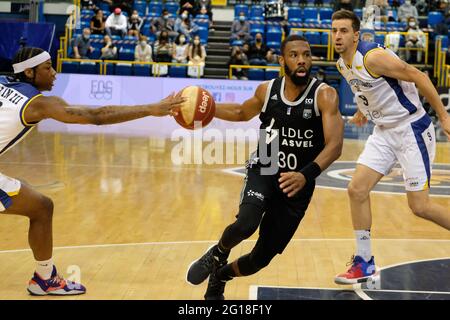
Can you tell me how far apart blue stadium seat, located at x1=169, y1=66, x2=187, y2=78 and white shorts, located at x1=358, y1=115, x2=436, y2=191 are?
649 inches

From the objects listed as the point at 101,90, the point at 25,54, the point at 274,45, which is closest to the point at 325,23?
the point at 274,45

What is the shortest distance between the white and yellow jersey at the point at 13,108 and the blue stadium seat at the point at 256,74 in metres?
17.1

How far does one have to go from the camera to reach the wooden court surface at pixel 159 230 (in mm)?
6277

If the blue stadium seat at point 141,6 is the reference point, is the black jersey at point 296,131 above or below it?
below

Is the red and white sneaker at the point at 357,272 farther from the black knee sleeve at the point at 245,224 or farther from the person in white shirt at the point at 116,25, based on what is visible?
the person in white shirt at the point at 116,25

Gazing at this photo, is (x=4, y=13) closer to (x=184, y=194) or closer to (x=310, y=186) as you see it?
(x=184, y=194)

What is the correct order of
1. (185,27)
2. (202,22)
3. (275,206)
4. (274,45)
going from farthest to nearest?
(202,22) < (185,27) < (274,45) < (275,206)

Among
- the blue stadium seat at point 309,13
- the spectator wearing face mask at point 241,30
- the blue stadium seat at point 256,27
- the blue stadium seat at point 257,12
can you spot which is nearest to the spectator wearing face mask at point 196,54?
the spectator wearing face mask at point 241,30

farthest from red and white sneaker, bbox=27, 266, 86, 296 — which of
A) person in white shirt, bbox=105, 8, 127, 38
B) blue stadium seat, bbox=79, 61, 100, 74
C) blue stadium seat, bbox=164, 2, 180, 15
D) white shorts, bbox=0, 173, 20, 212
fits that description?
blue stadium seat, bbox=164, 2, 180, 15

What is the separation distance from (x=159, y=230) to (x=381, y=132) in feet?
9.47

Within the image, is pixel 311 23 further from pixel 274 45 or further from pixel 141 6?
pixel 141 6

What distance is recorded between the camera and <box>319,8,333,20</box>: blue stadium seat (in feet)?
83.9

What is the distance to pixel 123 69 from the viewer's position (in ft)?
74.9

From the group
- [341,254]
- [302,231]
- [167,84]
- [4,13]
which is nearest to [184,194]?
[302,231]
